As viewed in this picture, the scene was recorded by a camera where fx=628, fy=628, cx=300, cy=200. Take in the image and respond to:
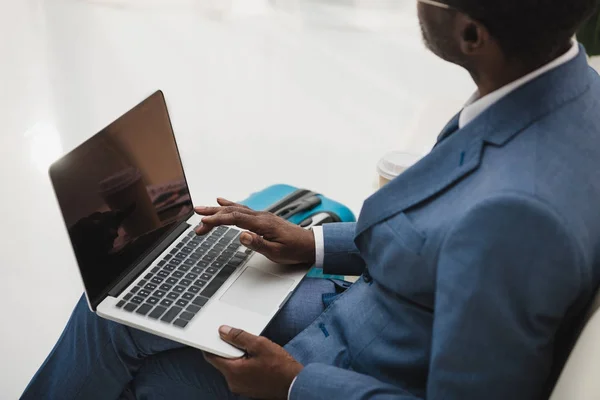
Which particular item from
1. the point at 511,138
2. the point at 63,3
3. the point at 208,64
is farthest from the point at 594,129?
the point at 63,3

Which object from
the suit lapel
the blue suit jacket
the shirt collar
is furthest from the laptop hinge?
the shirt collar

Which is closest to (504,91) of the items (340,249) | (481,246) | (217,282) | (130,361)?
(481,246)

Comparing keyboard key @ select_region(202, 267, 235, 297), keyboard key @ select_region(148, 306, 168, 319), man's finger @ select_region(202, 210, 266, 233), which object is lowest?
keyboard key @ select_region(202, 267, 235, 297)

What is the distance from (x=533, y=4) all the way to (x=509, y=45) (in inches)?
2.7

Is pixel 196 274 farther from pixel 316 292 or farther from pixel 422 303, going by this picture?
pixel 422 303

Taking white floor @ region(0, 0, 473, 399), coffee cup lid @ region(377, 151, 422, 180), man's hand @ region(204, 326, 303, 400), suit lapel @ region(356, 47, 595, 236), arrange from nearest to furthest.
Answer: suit lapel @ region(356, 47, 595, 236), man's hand @ region(204, 326, 303, 400), coffee cup lid @ region(377, 151, 422, 180), white floor @ region(0, 0, 473, 399)

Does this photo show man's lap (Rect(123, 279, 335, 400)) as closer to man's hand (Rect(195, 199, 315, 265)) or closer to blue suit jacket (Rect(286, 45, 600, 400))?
man's hand (Rect(195, 199, 315, 265))

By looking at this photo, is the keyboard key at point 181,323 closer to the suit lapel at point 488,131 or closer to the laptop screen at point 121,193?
the laptop screen at point 121,193

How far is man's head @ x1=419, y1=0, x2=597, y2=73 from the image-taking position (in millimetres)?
797

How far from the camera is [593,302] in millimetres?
850

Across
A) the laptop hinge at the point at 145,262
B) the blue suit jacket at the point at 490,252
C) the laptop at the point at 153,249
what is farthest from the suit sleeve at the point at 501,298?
the laptop hinge at the point at 145,262

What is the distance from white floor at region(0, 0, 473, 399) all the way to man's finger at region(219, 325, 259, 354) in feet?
2.98

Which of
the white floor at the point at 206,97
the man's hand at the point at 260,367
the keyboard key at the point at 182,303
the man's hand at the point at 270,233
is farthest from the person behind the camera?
the white floor at the point at 206,97

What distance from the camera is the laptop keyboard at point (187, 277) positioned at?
3.66ft
